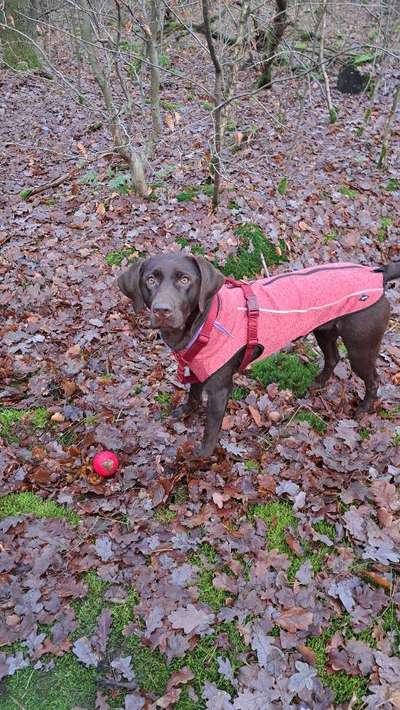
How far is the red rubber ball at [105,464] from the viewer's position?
3.91 metres

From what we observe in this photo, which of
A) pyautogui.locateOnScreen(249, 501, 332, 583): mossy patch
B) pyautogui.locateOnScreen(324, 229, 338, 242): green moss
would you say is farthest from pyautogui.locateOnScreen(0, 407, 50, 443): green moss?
pyautogui.locateOnScreen(324, 229, 338, 242): green moss

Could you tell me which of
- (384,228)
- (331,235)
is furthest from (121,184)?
(384,228)

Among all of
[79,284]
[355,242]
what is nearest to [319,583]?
[79,284]

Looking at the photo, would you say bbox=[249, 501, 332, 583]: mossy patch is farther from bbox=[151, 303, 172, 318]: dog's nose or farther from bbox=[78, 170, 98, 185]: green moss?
bbox=[78, 170, 98, 185]: green moss

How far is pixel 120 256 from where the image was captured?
660 cm

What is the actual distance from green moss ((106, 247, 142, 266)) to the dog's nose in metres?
3.38

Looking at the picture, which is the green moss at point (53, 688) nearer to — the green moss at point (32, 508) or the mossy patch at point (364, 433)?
the green moss at point (32, 508)

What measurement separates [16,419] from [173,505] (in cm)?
179

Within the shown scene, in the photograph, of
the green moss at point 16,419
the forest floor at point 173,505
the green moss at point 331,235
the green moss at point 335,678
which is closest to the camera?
the green moss at point 335,678

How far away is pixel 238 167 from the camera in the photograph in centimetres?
850

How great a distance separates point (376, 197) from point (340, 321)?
5358 mm

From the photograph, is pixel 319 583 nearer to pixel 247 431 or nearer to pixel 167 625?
pixel 167 625

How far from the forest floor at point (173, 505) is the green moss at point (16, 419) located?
2 cm

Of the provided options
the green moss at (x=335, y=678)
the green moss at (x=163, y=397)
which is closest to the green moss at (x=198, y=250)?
the green moss at (x=163, y=397)
